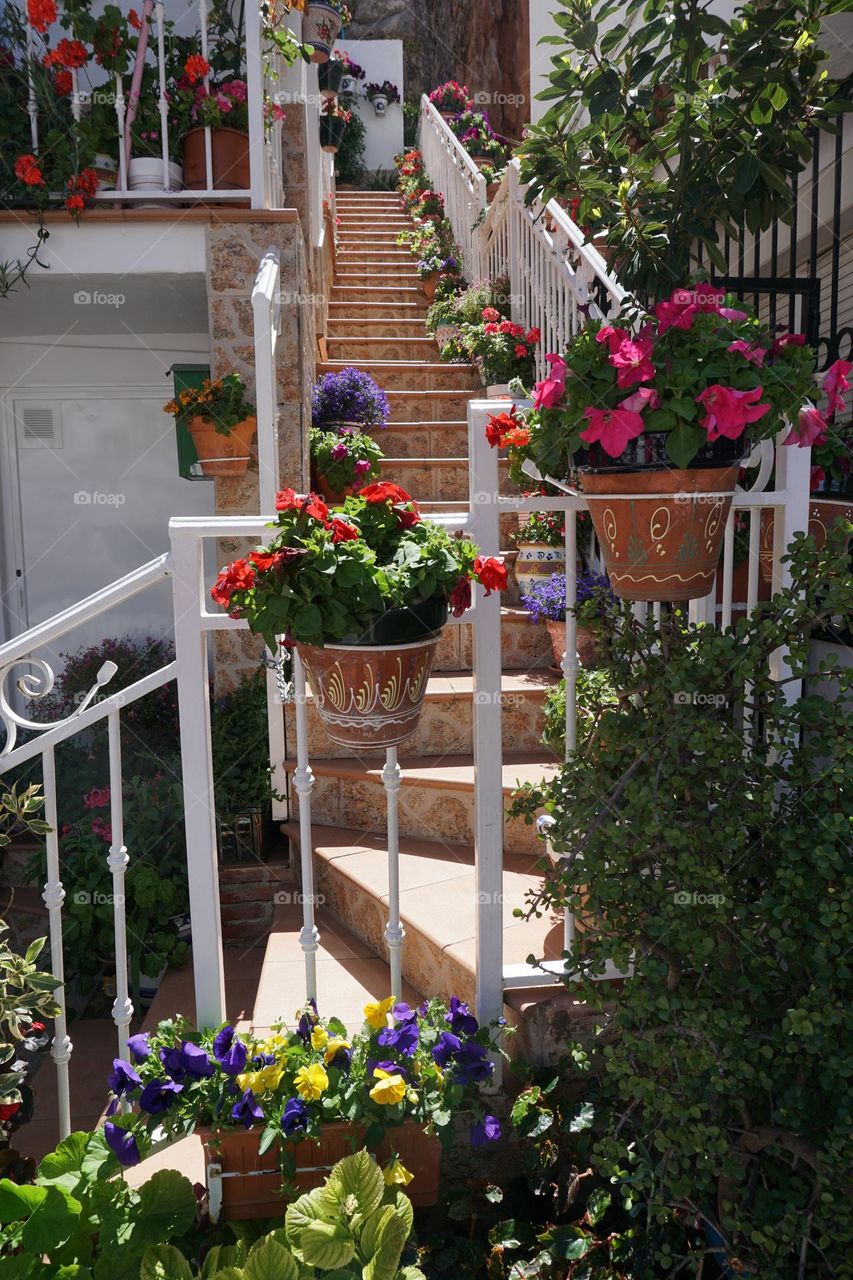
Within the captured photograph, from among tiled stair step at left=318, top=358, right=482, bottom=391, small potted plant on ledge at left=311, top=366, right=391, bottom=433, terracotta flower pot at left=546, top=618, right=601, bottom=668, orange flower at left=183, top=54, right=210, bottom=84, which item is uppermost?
orange flower at left=183, top=54, right=210, bottom=84

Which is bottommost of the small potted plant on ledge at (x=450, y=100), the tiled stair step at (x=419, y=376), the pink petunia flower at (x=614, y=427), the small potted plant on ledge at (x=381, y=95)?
the pink petunia flower at (x=614, y=427)

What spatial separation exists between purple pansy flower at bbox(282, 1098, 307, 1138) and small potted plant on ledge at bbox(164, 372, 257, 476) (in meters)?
3.02

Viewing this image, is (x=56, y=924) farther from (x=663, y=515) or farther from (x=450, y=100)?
(x=450, y=100)

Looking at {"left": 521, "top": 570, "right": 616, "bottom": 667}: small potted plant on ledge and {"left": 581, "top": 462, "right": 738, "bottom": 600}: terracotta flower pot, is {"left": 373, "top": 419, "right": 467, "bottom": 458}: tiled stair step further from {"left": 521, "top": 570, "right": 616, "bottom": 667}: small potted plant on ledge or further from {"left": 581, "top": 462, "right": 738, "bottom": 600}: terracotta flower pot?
{"left": 581, "top": 462, "right": 738, "bottom": 600}: terracotta flower pot

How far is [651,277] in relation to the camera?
7.42 feet

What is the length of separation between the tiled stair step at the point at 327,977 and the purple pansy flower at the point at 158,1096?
56cm

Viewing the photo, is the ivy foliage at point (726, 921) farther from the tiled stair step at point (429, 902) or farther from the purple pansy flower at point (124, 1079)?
the purple pansy flower at point (124, 1079)

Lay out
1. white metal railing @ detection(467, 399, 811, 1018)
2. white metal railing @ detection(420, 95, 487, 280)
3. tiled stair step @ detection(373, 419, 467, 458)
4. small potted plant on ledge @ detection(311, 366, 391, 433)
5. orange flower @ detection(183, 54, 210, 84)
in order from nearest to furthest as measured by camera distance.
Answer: white metal railing @ detection(467, 399, 811, 1018), orange flower @ detection(183, 54, 210, 84), small potted plant on ledge @ detection(311, 366, 391, 433), tiled stair step @ detection(373, 419, 467, 458), white metal railing @ detection(420, 95, 487, 280)

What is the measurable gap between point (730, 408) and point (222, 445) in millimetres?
3022

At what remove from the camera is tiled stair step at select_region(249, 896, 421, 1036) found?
2418mm

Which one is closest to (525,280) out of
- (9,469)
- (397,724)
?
(9,469)

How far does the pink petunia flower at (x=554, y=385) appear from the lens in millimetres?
1610

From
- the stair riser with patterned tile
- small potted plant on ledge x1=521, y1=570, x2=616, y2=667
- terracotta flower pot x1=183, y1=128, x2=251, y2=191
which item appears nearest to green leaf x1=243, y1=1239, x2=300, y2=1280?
the stair riser with patterned tile

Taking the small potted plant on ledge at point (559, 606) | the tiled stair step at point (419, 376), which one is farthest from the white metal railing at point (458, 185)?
the small potted plant on ledge at point (559, 606)
